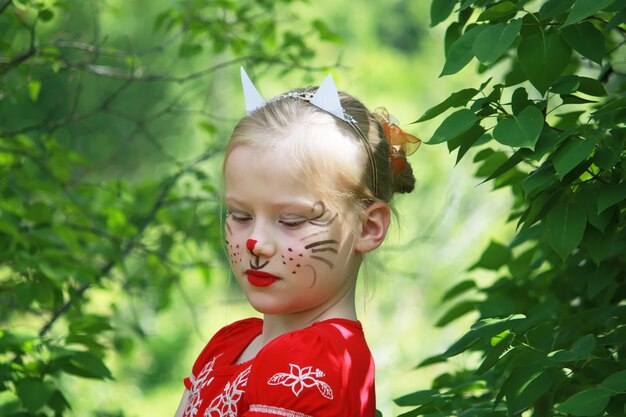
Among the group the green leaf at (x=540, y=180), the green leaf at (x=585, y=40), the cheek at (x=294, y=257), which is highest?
the green leaf at (x=585, y=40)

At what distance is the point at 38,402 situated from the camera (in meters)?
2.50

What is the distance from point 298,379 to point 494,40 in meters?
0.69

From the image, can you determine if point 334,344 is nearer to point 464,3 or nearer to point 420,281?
point 464,3

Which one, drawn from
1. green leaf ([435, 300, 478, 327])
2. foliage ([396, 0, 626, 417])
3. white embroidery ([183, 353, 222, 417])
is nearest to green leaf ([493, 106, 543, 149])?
foliage ([396, 0, 626, 417])

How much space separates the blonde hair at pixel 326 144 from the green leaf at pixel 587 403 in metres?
0.53

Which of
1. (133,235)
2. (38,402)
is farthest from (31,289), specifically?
(133,235)

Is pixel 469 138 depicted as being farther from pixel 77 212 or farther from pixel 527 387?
pixel 77 212

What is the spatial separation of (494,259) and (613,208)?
3.01 feet

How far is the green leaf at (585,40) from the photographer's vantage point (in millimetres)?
1845

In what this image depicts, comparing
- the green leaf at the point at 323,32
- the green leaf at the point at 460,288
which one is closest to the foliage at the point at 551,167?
the green leaf at the point at 460,288

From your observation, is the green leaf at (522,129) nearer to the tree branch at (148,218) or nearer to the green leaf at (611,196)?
the green leaf at (611,196)

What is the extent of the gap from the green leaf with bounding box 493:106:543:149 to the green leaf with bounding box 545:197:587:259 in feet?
0.70

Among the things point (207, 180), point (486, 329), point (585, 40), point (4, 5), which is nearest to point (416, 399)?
point (486, 329)

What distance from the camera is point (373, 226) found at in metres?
1.91
